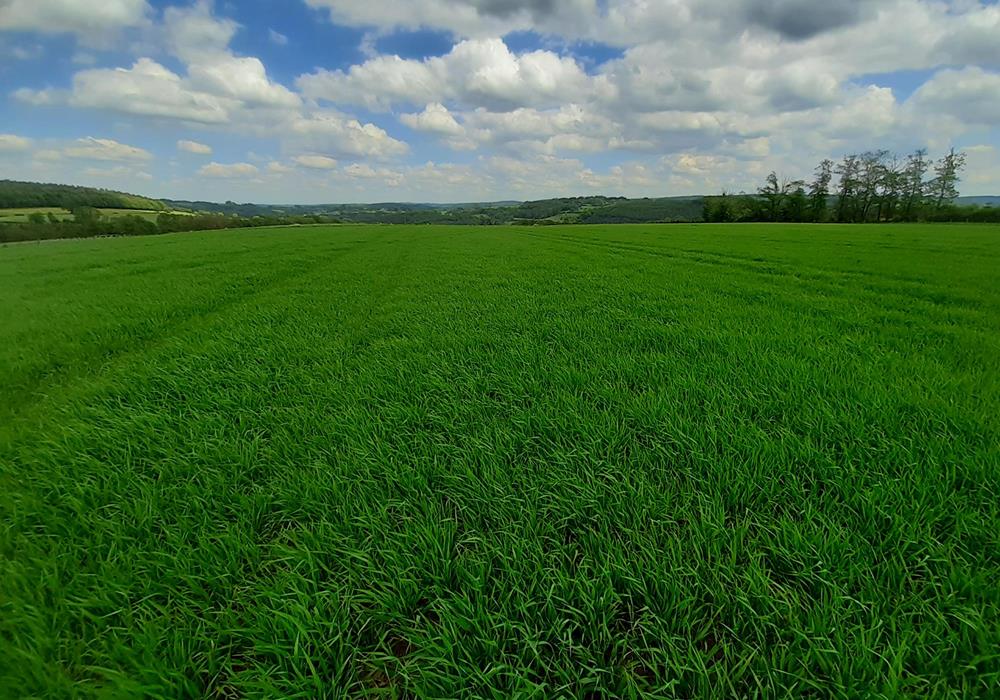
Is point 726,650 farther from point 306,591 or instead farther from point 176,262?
point 176,262

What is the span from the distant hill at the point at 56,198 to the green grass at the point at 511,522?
13257cm

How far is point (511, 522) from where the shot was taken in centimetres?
246

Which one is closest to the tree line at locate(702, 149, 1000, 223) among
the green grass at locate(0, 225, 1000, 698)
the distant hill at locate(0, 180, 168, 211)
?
the green grass at locate(0, 225, 1000, 698)

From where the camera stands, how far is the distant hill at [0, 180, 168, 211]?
3681 inches

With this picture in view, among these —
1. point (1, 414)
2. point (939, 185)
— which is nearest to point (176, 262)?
point (1, 414)

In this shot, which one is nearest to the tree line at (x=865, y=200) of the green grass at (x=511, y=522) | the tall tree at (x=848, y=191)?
the tall tree at (x=848, y=191)

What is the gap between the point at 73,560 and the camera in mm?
2342

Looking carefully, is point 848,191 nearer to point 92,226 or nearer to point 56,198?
point 92,226

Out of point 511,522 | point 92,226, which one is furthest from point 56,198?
point 511,522

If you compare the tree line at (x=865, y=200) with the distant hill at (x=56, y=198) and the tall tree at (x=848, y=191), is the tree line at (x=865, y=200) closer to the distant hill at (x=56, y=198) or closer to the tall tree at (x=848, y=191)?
the tall tree at (x=848, y=191)

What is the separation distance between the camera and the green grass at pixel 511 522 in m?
1.71

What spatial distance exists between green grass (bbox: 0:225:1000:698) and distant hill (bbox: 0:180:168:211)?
435 feet

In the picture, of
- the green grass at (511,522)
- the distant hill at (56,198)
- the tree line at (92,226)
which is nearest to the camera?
the green grass at (511,522)

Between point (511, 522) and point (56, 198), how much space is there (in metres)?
153
